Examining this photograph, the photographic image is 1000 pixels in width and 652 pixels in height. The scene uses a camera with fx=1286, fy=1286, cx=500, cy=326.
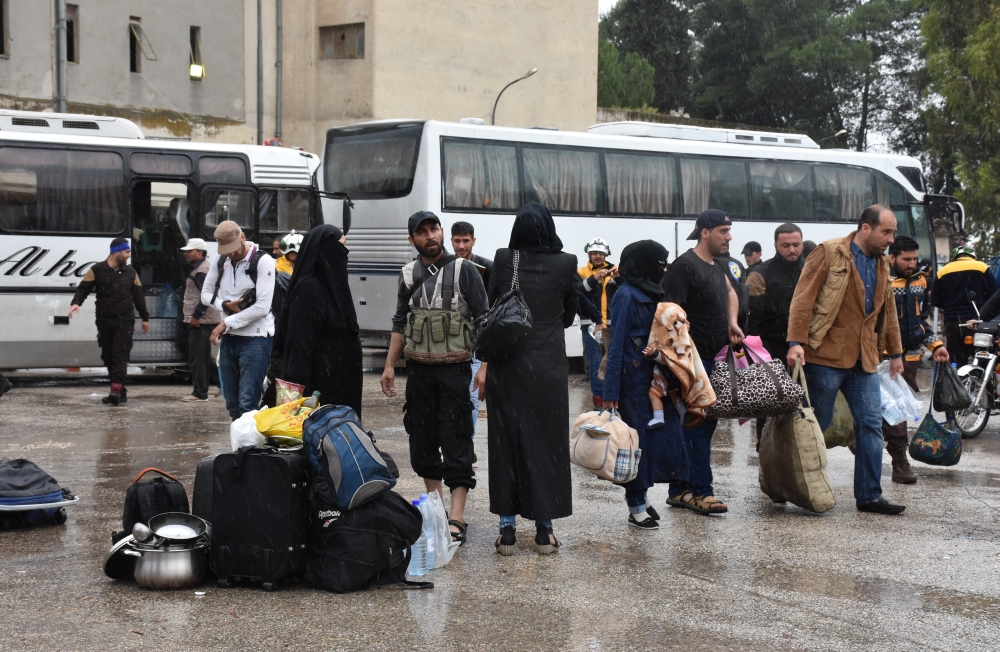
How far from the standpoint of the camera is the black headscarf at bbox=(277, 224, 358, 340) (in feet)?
23.5

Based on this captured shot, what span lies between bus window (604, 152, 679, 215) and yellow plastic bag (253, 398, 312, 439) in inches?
569

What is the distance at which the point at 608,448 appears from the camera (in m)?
7.26

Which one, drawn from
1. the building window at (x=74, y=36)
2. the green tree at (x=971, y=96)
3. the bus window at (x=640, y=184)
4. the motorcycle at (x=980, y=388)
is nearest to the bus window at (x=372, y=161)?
the bus window at (x=640, y=184)

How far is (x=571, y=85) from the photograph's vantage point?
4044 centimetres

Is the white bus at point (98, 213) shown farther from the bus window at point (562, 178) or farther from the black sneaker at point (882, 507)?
the black sneaker at point (882, 507)

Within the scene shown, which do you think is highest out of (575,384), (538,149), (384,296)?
(538,149)

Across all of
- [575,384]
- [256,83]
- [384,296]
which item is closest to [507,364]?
[575,384]

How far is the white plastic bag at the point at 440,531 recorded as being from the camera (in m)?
6.39

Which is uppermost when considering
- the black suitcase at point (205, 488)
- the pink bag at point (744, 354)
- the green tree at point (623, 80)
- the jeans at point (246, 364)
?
the green tree at point (623, 80)

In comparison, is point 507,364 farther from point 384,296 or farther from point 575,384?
point 384,296

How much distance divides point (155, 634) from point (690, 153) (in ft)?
56.7

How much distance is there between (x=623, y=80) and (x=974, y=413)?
180 ft

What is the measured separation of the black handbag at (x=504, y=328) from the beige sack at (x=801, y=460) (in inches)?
83.7

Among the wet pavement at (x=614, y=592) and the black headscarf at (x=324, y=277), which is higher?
the black headscarf at (x=324, y=277)
